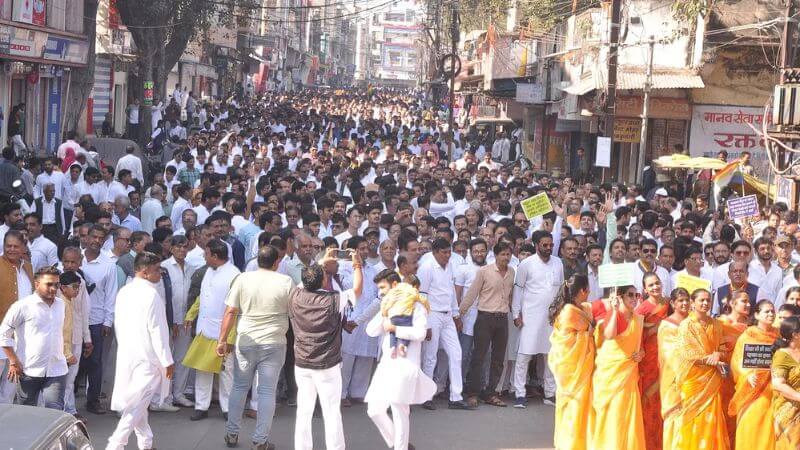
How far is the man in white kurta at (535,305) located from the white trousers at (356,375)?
4.50ft

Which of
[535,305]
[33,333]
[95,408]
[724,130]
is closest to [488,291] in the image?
Result: [535,305]

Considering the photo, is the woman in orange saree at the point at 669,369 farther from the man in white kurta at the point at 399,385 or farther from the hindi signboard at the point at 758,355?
the man in white kurta at the point at 399,385

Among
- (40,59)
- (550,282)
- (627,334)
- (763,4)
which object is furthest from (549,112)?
(627,334)

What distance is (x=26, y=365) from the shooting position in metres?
8.20

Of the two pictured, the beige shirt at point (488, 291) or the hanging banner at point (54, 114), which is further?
the hanging banner at point (54, 114)

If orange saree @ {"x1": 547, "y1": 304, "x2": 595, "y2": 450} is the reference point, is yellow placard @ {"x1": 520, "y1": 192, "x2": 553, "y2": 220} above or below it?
above

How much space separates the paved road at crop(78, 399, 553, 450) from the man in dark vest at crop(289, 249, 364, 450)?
85cm

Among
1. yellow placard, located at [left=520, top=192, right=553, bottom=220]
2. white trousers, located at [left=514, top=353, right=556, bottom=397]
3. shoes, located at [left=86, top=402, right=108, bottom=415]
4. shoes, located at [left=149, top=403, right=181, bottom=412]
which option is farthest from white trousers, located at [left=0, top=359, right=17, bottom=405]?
yellow placard, located at [left=520, top=192, right=553, bottom=220]

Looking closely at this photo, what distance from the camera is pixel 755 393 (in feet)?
25.9

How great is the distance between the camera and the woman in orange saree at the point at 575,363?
852cm

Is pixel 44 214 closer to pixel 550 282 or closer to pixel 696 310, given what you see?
pixel 550 282

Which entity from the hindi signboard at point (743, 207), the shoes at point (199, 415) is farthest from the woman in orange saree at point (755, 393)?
the hindi signboard at point (743, 207)

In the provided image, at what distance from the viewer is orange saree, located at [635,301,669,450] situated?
8641mm

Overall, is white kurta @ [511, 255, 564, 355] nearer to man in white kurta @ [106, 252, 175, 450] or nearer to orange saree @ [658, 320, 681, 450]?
orange saree @ [658, 320, 681, 450]
